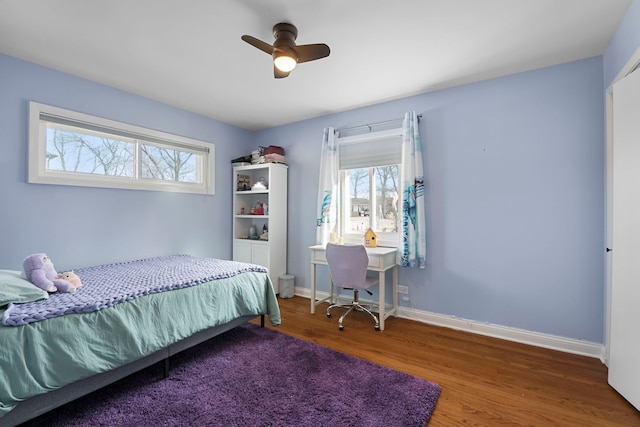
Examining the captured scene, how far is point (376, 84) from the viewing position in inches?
113

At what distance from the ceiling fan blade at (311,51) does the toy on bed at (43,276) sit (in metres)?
2.24

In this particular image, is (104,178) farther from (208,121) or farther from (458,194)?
(458,194)

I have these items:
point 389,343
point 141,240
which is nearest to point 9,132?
point 141,240

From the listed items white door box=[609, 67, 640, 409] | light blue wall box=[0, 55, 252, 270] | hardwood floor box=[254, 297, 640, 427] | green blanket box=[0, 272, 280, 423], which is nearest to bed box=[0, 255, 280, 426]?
green blanket box=[0, 272, 280, 423]

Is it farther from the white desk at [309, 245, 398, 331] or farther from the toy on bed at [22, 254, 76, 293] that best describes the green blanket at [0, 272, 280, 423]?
the white desk at [309, 245, 398, 331]

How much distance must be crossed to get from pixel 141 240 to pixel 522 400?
3710 millimetres

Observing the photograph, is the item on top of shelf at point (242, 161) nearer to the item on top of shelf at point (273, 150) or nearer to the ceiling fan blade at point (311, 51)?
the item on top of shelf at point (273, 150)

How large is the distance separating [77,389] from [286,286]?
244 cm

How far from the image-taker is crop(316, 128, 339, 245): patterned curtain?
11.7ft

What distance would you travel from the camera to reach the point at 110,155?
3064 millimetres

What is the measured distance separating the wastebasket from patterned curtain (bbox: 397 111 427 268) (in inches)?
62.4

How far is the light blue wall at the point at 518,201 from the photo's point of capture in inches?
92.4

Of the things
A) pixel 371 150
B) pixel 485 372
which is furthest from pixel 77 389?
pixel 371 150

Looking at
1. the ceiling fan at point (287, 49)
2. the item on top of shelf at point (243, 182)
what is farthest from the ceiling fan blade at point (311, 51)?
the item on top of shelf at point (243, 182)
